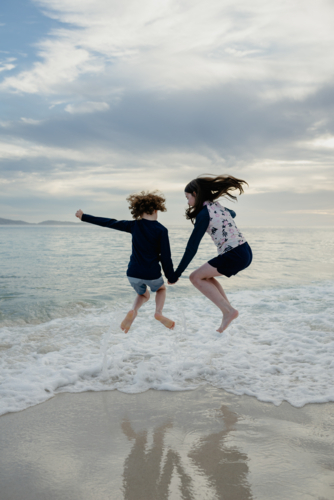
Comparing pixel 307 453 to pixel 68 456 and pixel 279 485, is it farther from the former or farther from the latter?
pixel 68 456

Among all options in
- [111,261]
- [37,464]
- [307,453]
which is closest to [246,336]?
[307,453]

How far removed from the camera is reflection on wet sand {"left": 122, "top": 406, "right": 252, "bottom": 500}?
8.48ft

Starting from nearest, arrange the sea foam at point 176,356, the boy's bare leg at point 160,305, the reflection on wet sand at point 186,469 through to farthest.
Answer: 1. the reflection on wet sand at point 186,469
2. the sea foam at point 176,356
3. the boy's bare leg at point 160,305

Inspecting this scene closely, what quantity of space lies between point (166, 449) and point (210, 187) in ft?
10.8

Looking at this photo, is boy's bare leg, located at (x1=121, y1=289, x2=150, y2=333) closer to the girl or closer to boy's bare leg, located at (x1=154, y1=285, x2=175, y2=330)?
boy's bare leg, located at (x1=154, y1=285, x2=175, y2=330)

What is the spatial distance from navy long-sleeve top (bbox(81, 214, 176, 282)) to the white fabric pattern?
0.66 meters

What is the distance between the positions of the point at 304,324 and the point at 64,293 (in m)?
7.61

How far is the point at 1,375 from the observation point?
4.92 meters

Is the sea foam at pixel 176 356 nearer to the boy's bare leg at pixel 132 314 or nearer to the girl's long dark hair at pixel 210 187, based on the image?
the boy's bare leg at pixel 132 314

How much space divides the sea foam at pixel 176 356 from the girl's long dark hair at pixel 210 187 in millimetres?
2304

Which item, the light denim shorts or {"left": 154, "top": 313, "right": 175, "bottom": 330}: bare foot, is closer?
{"left": 154, "top": 313, "right": 175, "bottom": 330}: bare foot

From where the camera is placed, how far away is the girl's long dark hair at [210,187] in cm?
502

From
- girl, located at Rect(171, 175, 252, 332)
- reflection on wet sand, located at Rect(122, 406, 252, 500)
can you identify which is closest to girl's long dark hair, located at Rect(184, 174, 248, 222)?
girl, located at Rect(171, 175, 252, 332)

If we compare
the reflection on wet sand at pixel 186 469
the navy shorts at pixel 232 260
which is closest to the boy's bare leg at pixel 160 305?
the navy shorts at pixel 232 260
